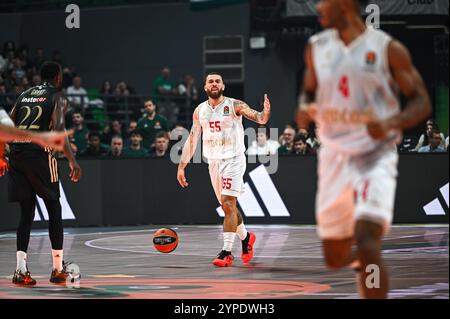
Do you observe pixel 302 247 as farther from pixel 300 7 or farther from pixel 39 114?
pixel 300 7

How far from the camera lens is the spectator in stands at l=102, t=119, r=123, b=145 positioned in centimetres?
2423

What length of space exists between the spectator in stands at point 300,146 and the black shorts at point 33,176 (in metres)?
10.4

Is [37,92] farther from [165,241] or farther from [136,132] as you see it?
[136,132]

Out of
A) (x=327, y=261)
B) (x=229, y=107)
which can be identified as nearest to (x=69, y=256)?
(x=229, y=107)

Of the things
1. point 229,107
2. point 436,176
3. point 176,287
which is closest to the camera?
point 176,287

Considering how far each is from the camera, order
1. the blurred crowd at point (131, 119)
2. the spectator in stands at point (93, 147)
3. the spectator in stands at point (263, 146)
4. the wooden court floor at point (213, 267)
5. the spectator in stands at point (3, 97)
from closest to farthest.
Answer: the wooden court floor at point (213, 267) → the spectator in stands at point (263, 146) → the blurred crowd at point (131, 119) → the spectator in stands at point (93, 147) → the spectator in stands at point (3, 97)

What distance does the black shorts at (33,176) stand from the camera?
11.7 meters

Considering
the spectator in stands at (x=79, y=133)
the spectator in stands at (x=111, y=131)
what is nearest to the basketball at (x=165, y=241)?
the spectator in stands at (x=79, y=133)

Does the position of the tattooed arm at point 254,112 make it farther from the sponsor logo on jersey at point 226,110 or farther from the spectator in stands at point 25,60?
the spectator in stands at point 25,60

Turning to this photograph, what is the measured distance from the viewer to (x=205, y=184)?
21.8 metres

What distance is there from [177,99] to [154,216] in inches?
256

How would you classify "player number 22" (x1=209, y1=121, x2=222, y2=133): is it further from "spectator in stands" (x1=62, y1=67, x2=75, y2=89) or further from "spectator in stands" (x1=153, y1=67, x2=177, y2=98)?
"spectator in stands" (x1=62, y1=67, x2=75, y2=89)

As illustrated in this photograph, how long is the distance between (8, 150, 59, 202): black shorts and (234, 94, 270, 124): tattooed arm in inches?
124

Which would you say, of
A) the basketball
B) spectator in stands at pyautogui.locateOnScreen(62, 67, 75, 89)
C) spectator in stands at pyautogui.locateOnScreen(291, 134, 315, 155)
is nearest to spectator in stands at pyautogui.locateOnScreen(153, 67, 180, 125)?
spectator in stands at pyautogui.locateOnScreen(62, 67, 75, 89)
